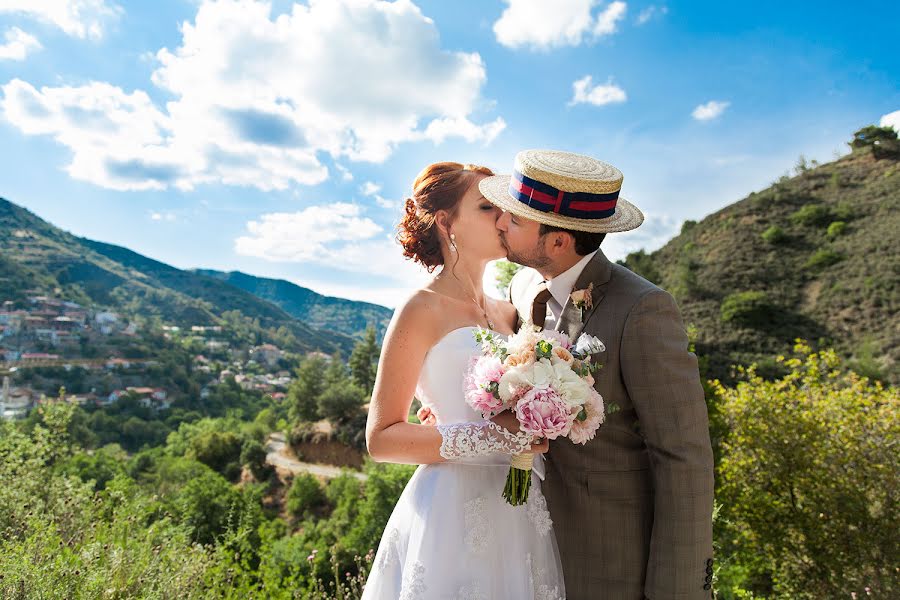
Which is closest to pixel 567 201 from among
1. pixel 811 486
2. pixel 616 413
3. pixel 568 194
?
pixel 568 194

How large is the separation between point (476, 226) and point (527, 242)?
0.61 meters

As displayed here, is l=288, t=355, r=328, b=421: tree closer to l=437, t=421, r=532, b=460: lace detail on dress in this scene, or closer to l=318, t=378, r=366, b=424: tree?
l=318, t=378, r=366, b=424: tree

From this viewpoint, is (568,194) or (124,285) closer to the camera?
(568,194)

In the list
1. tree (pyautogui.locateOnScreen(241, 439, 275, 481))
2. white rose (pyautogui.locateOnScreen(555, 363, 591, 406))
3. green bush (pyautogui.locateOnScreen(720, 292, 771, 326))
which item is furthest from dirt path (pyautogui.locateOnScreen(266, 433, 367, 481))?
white rose (pyautogui.locateOnScreen(555, 363, 591, 406))

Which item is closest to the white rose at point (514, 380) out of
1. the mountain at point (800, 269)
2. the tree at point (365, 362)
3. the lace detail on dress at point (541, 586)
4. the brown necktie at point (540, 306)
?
the brown necktie at point (540, 306)

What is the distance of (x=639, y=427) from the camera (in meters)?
2.07

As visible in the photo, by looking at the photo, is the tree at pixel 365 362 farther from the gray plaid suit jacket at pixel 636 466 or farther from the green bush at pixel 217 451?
the gray plaid suit jacket at pixel 636 466

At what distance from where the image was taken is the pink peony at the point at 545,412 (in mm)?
1779

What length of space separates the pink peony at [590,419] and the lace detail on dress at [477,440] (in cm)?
25

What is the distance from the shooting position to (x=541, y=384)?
182 centimetres

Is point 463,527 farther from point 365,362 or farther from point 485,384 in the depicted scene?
point 365,362

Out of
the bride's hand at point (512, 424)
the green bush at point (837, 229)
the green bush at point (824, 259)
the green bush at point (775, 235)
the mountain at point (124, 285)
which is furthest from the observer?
the mountain at point (124, 285)

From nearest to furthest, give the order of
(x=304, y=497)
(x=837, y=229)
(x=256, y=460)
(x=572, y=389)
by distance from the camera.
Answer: (x=572, y=389) → (x=304, y=497) → (x=256, y=460) → (x=837, y=229)

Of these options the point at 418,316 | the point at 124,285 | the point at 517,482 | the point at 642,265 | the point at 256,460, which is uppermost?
the point at 642,265
